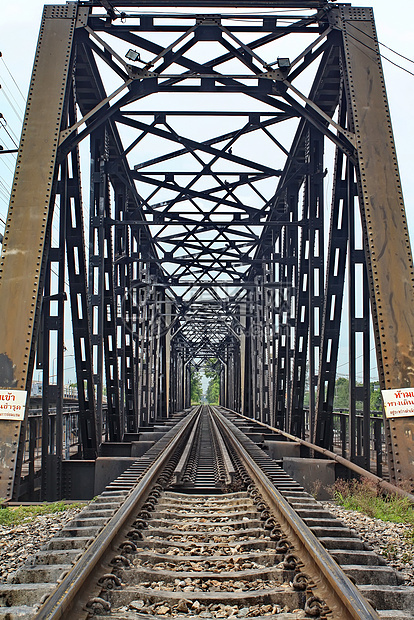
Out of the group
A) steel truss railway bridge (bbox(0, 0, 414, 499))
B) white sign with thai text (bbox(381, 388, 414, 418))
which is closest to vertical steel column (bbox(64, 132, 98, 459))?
steel truss railway bridge (bbox(0, 0, 414, 499))

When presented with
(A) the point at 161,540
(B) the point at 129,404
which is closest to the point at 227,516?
(A) the point at 161,540

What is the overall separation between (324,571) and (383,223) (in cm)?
569

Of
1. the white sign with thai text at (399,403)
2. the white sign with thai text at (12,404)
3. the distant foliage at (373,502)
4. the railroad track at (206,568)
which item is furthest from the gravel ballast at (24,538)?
the white sign with thai text at (399,403)

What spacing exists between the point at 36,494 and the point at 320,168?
365 inches

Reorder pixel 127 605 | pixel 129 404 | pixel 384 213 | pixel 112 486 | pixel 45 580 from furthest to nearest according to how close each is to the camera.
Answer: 1. pixel 129 404
2. pixel 384 213
3. pixel 112 486
4. pixel 45 580
5. pixel 127 605

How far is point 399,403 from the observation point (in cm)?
761

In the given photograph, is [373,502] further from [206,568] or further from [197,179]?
[197,179]

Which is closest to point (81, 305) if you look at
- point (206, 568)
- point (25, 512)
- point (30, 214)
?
point (30, 214)

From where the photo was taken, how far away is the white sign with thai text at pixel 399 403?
7559 mm

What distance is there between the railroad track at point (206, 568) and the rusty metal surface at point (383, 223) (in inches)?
85.7

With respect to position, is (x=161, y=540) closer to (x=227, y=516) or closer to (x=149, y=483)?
(x=227, y=516)

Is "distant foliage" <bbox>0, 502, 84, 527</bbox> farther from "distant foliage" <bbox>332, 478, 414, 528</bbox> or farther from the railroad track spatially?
"distant foliage" <bbox>332, 478, 414, 528</bbox>

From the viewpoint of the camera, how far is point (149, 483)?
7008 mm

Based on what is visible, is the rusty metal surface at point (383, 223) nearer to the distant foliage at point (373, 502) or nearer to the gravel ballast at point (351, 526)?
the distant foliage at point (373, 502)
